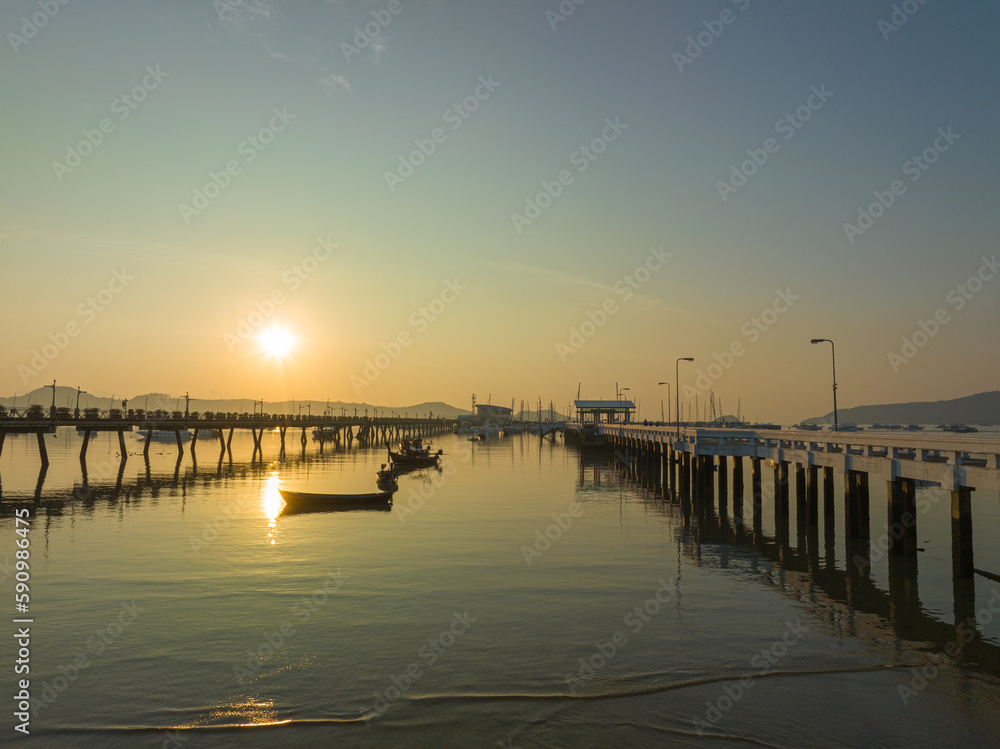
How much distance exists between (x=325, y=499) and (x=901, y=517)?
118ft

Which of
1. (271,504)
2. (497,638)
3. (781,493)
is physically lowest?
(271,504)

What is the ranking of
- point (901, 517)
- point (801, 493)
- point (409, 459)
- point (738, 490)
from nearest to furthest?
point (901, 517), point (801, 493), point (738, 490), point (409, 459)

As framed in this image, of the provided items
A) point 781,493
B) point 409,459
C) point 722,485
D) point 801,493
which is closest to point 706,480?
point 722,485

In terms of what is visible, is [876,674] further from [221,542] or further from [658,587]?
[221,542]

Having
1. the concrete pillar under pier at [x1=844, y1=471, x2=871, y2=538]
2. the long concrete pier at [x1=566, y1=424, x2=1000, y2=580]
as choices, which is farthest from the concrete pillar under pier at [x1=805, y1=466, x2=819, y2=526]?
the concrete pillar under pier at [x1=844, y1=471, x2=871, y2=538]

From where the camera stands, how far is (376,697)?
1457 centimetres

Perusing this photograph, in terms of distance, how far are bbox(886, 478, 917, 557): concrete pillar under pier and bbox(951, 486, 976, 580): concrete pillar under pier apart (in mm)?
3666

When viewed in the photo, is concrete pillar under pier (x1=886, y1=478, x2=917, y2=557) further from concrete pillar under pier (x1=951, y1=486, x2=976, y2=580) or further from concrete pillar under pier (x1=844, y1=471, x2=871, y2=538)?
concrete pillar under pier (x1=951, y1=486, x2=976, y2=580)

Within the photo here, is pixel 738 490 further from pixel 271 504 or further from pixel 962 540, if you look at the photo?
pixel 271 504

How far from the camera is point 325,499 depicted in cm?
4603

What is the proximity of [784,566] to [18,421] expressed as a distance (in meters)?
80.4

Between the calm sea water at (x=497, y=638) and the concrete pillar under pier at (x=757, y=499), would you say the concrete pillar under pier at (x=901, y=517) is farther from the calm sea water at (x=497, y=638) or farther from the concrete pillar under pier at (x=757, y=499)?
the concrete pillar under pier at (x=757, y=499)

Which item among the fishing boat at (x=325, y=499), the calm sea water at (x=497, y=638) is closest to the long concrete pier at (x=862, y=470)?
the calm sea water at (x=497, y=638)

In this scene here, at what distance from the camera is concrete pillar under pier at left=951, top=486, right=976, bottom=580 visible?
22.6 meters
